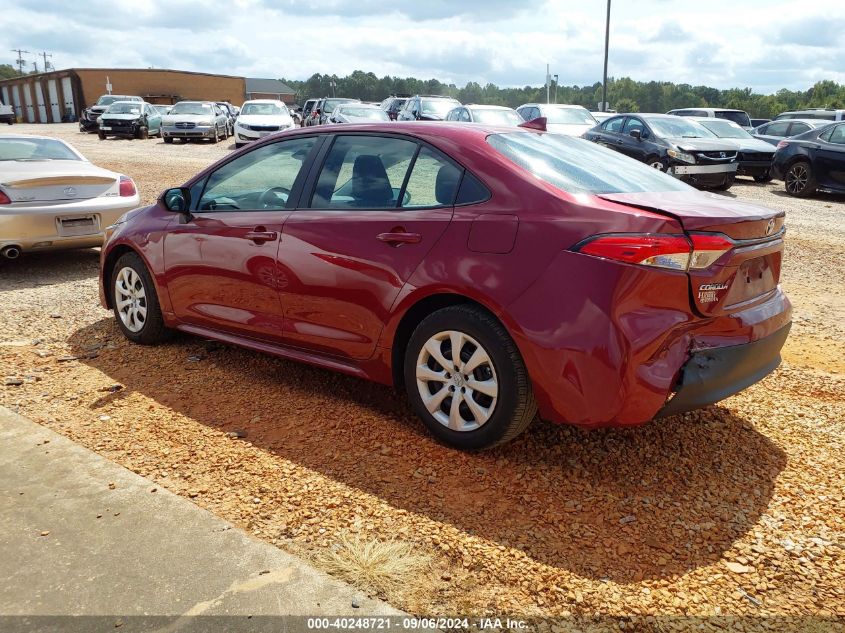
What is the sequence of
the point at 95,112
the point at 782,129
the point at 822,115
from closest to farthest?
the point at 782,129 → the point at 822,115 → the point at 95,112

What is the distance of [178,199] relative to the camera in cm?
499

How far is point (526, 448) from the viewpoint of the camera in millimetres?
3816

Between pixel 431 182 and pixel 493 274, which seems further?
pixel 431 182

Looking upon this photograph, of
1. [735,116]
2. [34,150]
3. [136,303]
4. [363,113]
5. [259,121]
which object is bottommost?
[136,303]

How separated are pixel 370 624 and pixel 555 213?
183cm

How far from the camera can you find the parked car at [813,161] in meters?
14.2

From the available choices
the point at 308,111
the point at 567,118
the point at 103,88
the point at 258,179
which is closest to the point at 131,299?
the point at 258,179

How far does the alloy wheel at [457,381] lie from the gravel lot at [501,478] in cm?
22

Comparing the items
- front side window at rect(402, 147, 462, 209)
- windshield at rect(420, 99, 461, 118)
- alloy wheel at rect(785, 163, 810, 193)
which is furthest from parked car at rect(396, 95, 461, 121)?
front side window at rect(402, 147, 462, 209)

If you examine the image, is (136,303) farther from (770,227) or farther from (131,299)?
(770,227)

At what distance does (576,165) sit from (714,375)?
1248mm

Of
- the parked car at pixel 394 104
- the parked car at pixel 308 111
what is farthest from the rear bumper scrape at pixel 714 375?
the parked car at pixel 394 104

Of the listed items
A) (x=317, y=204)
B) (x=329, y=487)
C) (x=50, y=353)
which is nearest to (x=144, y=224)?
(x=50, y=353)

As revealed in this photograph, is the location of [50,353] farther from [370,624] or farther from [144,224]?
[370,624]
